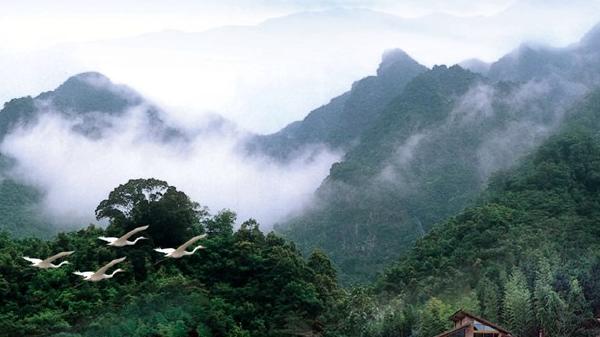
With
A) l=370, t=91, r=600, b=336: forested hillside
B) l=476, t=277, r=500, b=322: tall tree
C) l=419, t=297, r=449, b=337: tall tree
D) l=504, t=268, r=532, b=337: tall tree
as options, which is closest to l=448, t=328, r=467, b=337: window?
l=419, t=297, r=449, b=337: tall tree

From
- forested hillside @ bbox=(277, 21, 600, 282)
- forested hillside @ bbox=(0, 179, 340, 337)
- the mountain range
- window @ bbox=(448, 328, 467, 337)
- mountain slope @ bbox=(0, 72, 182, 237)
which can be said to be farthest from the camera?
forested hillside @ bbox=(277, 21, 600, 282)

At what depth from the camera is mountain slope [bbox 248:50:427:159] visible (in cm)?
8494

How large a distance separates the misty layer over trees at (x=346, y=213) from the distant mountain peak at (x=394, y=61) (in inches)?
10.2

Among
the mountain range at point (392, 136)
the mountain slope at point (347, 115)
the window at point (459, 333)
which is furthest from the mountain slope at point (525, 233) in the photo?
the mountain slope at point (347, 115)

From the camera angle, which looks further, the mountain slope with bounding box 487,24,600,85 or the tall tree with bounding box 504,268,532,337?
the mountain slope with bounding box 487,24,600,85

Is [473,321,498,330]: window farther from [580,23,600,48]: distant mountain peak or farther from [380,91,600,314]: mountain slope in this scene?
[580,23,600,48]: distant mountain peak

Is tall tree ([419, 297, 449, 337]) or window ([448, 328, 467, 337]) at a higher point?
window ([448, 328, 467, 337])

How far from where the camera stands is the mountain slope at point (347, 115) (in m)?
84.9

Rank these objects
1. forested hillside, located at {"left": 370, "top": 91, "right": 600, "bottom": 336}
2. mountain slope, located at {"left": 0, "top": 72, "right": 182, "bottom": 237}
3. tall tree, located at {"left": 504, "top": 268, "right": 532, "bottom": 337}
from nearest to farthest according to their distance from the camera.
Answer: tall tree, located at {"left": 504, "top": 268, "right": 532, "bottom": 337}, forested hillside, located at {"left": 370, "top": 91, "right": 600, "bottom": 336}, mountain slope, located at {"left": 0, "top": 72, "right": 182, "bottom": 237}

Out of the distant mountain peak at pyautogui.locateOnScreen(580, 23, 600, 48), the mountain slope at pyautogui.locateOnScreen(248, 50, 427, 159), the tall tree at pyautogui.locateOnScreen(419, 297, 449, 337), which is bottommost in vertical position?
the tall tree at pyautogui.locateOnScreen(419, 297, 449, 337)

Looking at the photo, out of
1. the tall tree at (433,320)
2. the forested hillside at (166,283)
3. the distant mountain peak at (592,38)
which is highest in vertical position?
the distant mountain peak at (592,38)

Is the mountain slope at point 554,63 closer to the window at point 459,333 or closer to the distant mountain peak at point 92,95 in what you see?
the distant mountain peak at point 92,95

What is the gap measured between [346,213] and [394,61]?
35.5 m

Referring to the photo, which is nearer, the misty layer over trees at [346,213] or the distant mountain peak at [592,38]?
the misty layer over trees at [346,213]
